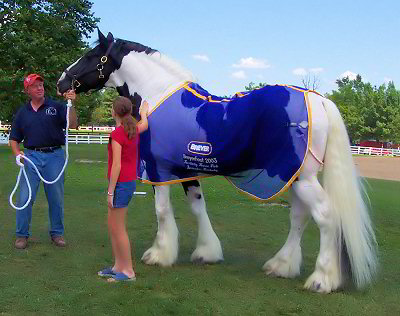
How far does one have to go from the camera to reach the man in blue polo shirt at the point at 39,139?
5043mm

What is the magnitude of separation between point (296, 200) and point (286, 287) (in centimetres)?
79

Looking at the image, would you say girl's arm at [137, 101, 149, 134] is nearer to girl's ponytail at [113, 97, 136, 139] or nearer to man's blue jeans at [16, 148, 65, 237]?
girl's ponytail at [113, 97, 136, 139]

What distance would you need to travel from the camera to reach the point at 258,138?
13.5 feet

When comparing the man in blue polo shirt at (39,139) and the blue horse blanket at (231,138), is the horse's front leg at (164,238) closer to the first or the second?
the blue horse blanket at (231,138)

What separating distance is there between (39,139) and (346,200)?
3.19 metres

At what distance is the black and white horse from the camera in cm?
396

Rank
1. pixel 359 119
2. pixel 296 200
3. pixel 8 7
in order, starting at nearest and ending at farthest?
pixel 296 200
pixel 8 7
pixel 359 119

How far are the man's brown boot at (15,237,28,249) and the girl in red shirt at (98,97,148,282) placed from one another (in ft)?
4.35

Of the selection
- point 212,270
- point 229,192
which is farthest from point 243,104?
point 229,192

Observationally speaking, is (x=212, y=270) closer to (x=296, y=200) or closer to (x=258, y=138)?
(x=296, y=200)

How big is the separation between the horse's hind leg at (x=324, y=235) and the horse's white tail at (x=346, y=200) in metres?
0.05

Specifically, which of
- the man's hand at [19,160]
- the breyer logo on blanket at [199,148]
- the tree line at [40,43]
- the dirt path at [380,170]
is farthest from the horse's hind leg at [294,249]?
the tree line at [40,43]

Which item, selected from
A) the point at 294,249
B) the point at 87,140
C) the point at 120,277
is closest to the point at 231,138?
the point at 294,249

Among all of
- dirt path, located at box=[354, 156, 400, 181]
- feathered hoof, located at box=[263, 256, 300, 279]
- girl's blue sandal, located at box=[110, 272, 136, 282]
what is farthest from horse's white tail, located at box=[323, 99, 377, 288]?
dirt path, located at box=[354, 156, 400, 181]
